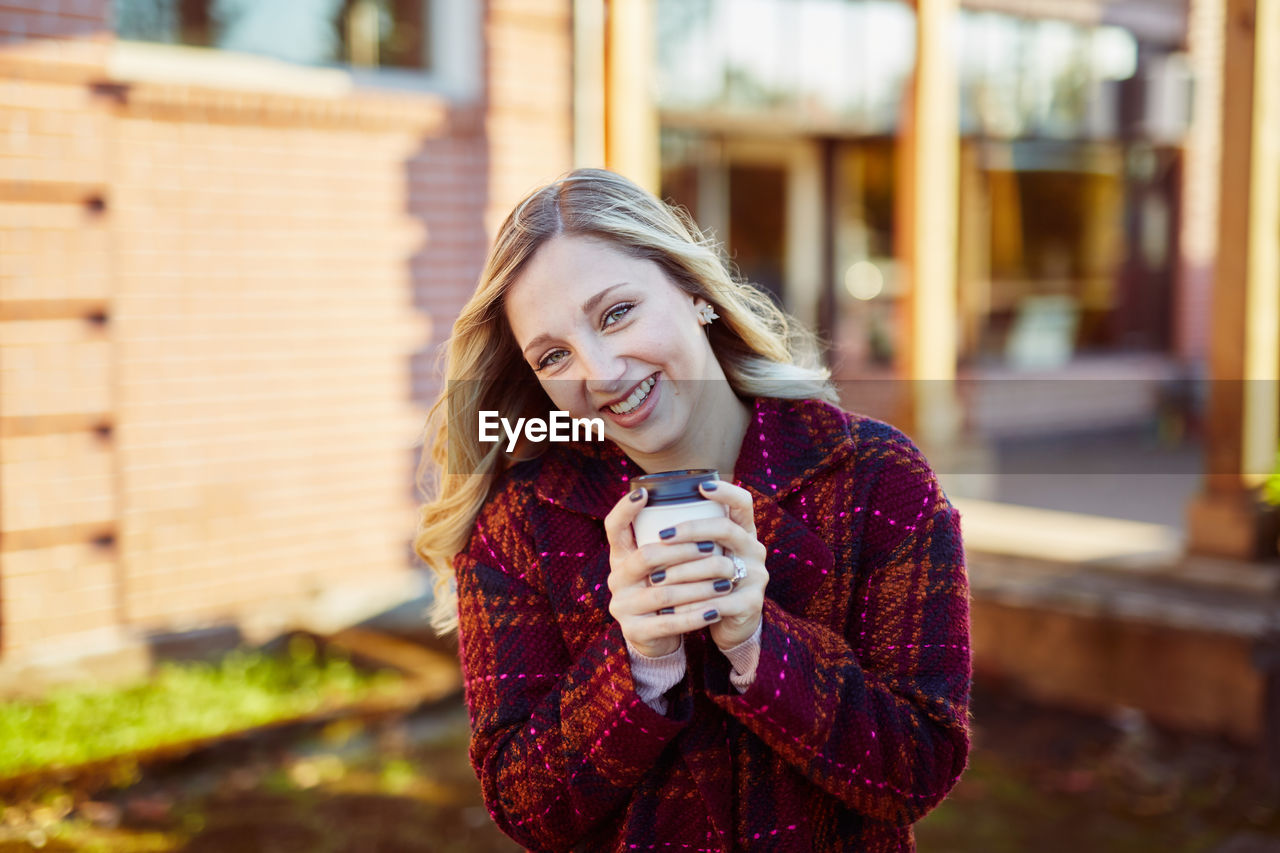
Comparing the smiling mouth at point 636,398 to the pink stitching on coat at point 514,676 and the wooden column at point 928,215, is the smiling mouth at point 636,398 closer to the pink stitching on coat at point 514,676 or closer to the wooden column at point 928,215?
the pink stitching on coat at point 514,676

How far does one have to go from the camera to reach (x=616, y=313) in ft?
5.70

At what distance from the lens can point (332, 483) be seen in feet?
19.0

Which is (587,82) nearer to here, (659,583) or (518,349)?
(518,349)

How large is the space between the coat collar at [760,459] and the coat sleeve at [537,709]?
94mm

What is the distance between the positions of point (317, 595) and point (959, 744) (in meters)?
4.51

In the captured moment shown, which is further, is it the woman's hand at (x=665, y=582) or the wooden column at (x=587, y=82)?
the wooden column at (x=587, y=82)

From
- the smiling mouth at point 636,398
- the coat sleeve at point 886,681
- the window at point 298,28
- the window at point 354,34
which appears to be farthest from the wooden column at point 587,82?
the coat sleeve at point 886,681

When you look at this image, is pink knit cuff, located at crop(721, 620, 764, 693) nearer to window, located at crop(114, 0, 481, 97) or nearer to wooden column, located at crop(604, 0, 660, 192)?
wooden column, located at crop(604, 0, 660, 192)

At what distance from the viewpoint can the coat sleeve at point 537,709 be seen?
1.54 m

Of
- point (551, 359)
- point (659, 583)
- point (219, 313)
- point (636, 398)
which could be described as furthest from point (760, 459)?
point (219, 313)

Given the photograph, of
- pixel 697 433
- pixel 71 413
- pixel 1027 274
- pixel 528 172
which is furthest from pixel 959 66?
pixel 697 433

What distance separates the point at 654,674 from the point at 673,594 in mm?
168

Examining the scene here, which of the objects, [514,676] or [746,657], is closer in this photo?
[746,657]

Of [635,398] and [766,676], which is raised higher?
[635,398]
